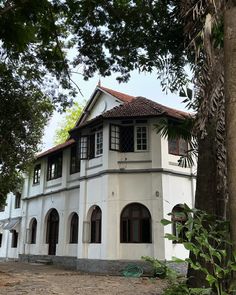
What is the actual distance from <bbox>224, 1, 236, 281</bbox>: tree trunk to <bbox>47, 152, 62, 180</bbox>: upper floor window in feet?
74.2

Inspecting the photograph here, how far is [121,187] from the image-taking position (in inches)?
751

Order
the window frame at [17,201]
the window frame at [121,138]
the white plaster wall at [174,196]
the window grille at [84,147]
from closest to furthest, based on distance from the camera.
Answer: the white plaster wall at [174,196] < the window frame at [121,138] < the window grille at [84,147] < the window frame at [17,201]

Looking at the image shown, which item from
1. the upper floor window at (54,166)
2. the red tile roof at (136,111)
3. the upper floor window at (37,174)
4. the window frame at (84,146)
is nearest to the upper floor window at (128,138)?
the red tile roof at (136,111)

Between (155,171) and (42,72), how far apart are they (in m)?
8.24

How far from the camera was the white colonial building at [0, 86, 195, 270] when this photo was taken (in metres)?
18.2

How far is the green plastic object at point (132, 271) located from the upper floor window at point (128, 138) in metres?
6.01

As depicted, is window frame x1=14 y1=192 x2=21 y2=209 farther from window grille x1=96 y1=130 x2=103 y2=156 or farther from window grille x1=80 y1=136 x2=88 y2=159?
window grille x1=96 y1=130 x2=103 y2=156

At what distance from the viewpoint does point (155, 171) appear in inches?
734

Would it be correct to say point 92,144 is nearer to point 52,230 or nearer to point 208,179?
point 52,230

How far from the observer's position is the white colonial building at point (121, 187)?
18.2m

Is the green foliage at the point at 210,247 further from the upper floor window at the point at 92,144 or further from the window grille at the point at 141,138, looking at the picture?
the upper floor window at the point at 92,144

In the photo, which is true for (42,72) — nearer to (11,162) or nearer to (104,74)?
(104,74)

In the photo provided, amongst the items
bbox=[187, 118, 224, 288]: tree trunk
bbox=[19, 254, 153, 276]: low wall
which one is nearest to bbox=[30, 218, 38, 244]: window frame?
bbox=[19, 254, 153, 276]: low wall

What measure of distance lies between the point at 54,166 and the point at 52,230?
4.54m
